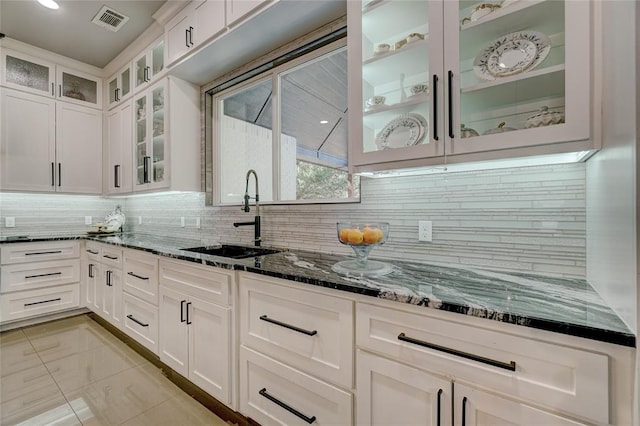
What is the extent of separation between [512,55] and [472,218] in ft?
2.26

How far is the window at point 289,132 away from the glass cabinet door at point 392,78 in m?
0.50

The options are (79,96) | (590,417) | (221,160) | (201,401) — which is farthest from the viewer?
(79,96)

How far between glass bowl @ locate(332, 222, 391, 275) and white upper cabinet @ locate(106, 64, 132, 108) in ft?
10.3

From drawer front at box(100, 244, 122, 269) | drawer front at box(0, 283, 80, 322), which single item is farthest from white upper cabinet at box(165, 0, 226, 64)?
drawer front at box(0, 283, 80, 322)

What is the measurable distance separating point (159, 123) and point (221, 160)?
2.39ft

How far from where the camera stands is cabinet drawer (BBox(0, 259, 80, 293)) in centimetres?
287

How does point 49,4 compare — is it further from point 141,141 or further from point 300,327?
point 300,327

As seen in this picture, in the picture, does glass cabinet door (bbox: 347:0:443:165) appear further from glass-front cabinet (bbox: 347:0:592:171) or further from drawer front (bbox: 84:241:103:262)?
drawer front (bbox: 84:241:103:262)

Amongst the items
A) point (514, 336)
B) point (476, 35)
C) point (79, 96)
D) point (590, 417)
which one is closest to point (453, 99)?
point (476, 35)

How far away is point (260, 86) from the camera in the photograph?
2.58m

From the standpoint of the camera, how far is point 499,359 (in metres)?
0.82

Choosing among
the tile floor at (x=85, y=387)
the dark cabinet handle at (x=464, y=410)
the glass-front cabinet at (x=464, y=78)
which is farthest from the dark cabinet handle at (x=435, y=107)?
the tile floor at (x=85, y=387)

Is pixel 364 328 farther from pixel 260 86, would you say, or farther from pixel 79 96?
pixel 79 96

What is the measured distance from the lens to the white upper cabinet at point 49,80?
299 cm
